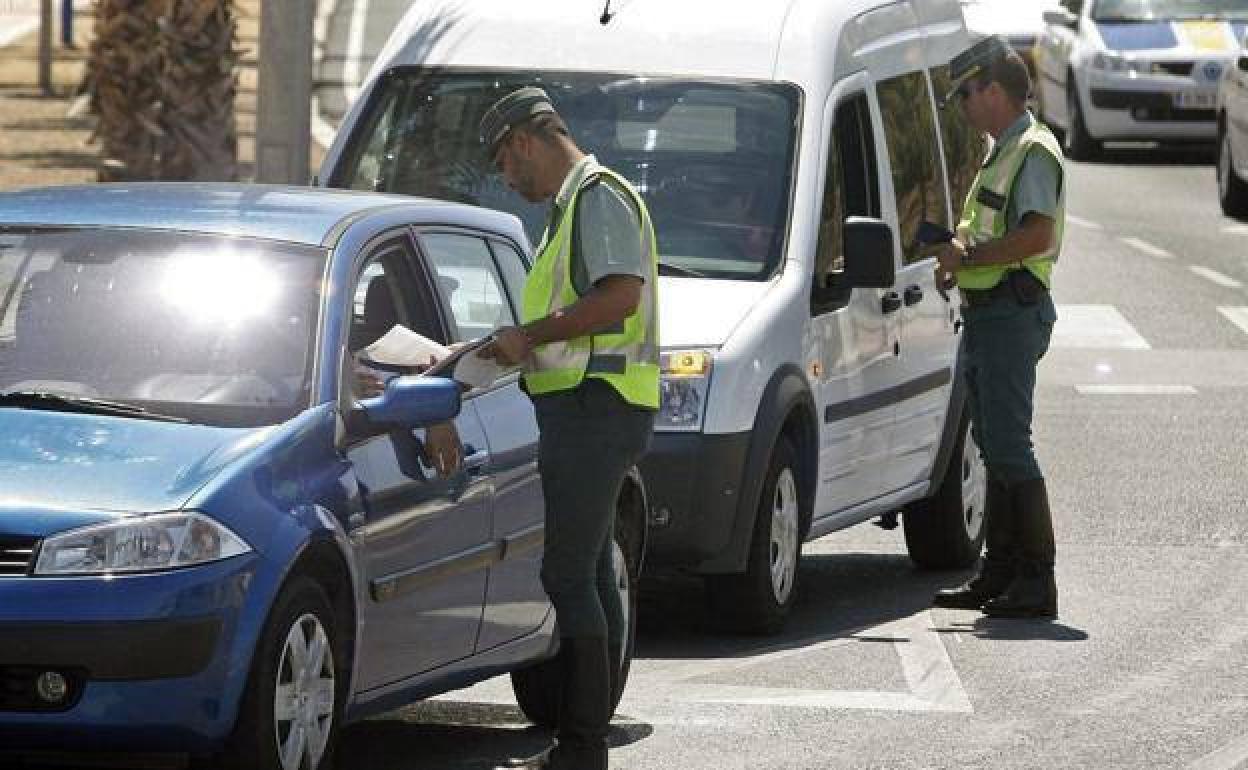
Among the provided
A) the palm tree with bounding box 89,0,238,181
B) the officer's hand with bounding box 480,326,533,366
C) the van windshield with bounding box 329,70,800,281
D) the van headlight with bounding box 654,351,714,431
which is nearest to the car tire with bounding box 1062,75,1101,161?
the palm tree with bounding box 89,0,238,181

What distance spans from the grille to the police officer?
127 centimetres

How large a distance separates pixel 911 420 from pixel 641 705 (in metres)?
2.99

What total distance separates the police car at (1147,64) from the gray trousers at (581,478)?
20.6 meters

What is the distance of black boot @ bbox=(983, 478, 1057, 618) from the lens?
1147 cm

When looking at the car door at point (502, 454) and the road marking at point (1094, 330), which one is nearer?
the car door at point (502, 454)

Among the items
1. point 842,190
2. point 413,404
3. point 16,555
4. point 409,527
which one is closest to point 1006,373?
point 842,190

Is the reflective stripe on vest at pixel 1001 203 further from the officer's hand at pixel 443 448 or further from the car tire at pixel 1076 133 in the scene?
the car tire at pixel 1076 133

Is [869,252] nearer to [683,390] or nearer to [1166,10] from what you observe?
[683,390]

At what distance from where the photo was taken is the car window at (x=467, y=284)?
8.86m

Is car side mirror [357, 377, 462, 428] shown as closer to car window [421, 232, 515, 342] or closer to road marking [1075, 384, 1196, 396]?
car window [421, 232, 515, 342]

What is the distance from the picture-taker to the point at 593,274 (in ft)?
25.8

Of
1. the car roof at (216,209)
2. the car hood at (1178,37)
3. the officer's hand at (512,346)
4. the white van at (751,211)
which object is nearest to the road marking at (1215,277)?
the car hood at (1178,37)

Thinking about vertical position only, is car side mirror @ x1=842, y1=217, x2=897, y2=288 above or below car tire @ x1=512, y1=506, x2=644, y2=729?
above

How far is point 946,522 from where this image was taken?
13.0 m
